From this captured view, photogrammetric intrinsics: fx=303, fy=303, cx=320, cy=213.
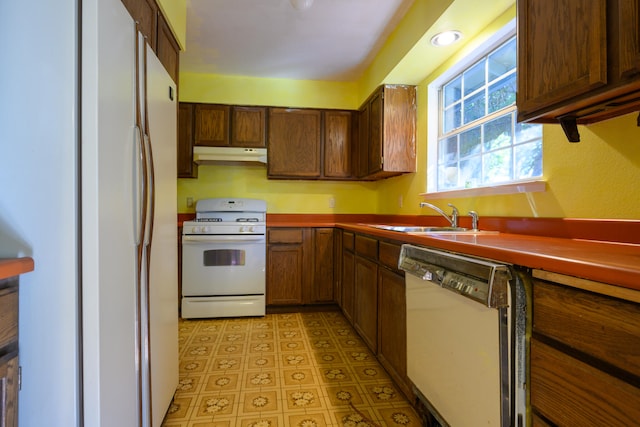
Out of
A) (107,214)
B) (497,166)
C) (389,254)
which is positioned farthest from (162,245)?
(497,166)

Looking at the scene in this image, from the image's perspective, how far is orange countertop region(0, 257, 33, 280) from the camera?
0.63m

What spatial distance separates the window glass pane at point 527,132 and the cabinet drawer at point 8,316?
2044 mm

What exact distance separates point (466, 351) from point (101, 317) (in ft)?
3.72

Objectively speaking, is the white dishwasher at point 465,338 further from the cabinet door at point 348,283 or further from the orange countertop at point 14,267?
the orange countertop at point 14,267

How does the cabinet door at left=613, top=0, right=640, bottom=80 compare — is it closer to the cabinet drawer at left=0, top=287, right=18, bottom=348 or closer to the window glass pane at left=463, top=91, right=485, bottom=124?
the window glass pane at left=463, top=91, right=485, bottom=124

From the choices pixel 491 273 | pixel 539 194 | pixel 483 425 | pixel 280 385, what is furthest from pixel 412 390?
pixel 539 194

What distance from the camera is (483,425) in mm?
930

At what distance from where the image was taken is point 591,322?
0.64 meters

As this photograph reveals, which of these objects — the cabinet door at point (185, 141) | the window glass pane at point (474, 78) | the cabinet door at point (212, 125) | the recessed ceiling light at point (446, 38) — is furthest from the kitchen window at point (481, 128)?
the cabinet door at point (185, 141)

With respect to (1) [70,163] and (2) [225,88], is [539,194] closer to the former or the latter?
(1) [70,163]

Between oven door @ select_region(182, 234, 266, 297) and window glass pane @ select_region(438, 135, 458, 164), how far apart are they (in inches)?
69.1

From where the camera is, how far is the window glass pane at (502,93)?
5.62 feet

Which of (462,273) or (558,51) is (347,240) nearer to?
(462,273)

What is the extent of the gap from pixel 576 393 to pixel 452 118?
2.10 m
